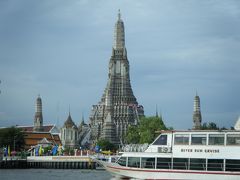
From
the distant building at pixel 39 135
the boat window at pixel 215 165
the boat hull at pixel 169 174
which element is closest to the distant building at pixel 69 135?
→ the distant building at pixel 39 135

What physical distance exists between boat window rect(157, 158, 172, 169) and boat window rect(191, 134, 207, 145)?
8.79ft

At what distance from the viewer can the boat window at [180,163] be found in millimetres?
50906

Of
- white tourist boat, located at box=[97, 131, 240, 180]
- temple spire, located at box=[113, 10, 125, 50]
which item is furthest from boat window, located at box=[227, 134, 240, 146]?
temple spire, located at box=[113, 10, 125, 50]

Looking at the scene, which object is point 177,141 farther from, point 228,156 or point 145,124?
point 145,124

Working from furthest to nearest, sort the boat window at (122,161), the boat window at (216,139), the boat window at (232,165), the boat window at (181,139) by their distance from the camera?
the boat window at (122,161) < the boat window at (181,139) < the boat window at (216,139) < the boat window at (232,165)

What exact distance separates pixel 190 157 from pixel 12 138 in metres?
94.0

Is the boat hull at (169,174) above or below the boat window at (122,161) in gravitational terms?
below

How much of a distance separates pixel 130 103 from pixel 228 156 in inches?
5827

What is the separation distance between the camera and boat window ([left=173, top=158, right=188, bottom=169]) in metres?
50.9

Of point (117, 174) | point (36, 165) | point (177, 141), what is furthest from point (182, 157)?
point (36, 165)

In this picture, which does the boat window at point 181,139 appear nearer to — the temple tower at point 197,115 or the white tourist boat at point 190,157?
the white tourist boat at point 190,157

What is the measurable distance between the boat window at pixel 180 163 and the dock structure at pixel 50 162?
53054 millimetres

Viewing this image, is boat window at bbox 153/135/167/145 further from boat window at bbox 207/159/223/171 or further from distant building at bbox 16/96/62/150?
distant building at bbox 16/96/62/150

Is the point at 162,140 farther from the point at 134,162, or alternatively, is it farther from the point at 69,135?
the point at 69,135
